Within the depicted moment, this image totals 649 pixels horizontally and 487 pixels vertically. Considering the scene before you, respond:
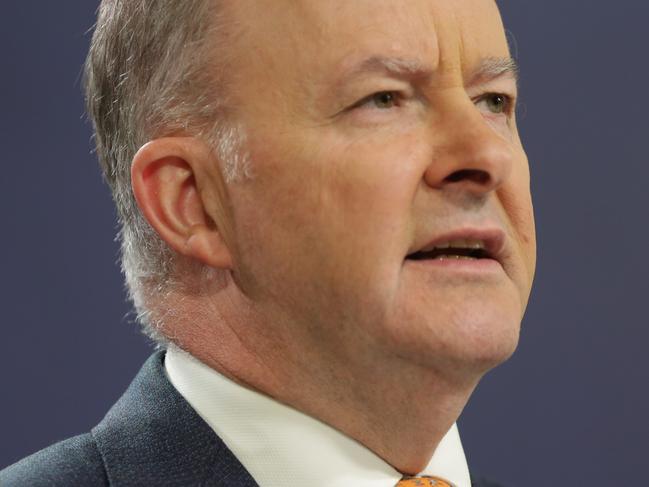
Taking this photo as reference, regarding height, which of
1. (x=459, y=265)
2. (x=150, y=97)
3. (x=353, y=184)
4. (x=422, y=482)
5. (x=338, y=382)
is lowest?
(x=422, y=482)

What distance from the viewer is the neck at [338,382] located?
1459 millimetres

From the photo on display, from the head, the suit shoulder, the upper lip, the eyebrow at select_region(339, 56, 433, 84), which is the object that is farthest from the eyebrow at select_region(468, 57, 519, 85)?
the suit shoulder

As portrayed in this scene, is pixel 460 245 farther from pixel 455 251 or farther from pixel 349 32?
pixel 349 32

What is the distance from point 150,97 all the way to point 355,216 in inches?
15.9

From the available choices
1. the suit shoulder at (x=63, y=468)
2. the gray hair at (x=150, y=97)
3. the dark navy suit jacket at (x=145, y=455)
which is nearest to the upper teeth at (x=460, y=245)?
the gray hair at (x=150, y=97)

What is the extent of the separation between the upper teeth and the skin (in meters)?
0.02

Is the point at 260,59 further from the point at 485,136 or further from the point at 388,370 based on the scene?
the point at 388,370

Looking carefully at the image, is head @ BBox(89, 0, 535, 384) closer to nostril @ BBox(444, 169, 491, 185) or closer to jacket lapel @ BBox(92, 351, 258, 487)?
nostril @ BBox(444, 169, 491, 185)

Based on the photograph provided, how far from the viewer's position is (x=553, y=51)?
8.87 ft

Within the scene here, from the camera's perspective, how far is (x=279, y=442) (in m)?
1.47

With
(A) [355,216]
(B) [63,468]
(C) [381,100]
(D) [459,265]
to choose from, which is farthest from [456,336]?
(B) [63,468]

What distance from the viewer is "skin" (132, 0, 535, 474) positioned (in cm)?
139

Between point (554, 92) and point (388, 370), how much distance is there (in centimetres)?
147

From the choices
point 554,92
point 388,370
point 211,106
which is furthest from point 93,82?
point 554,92
